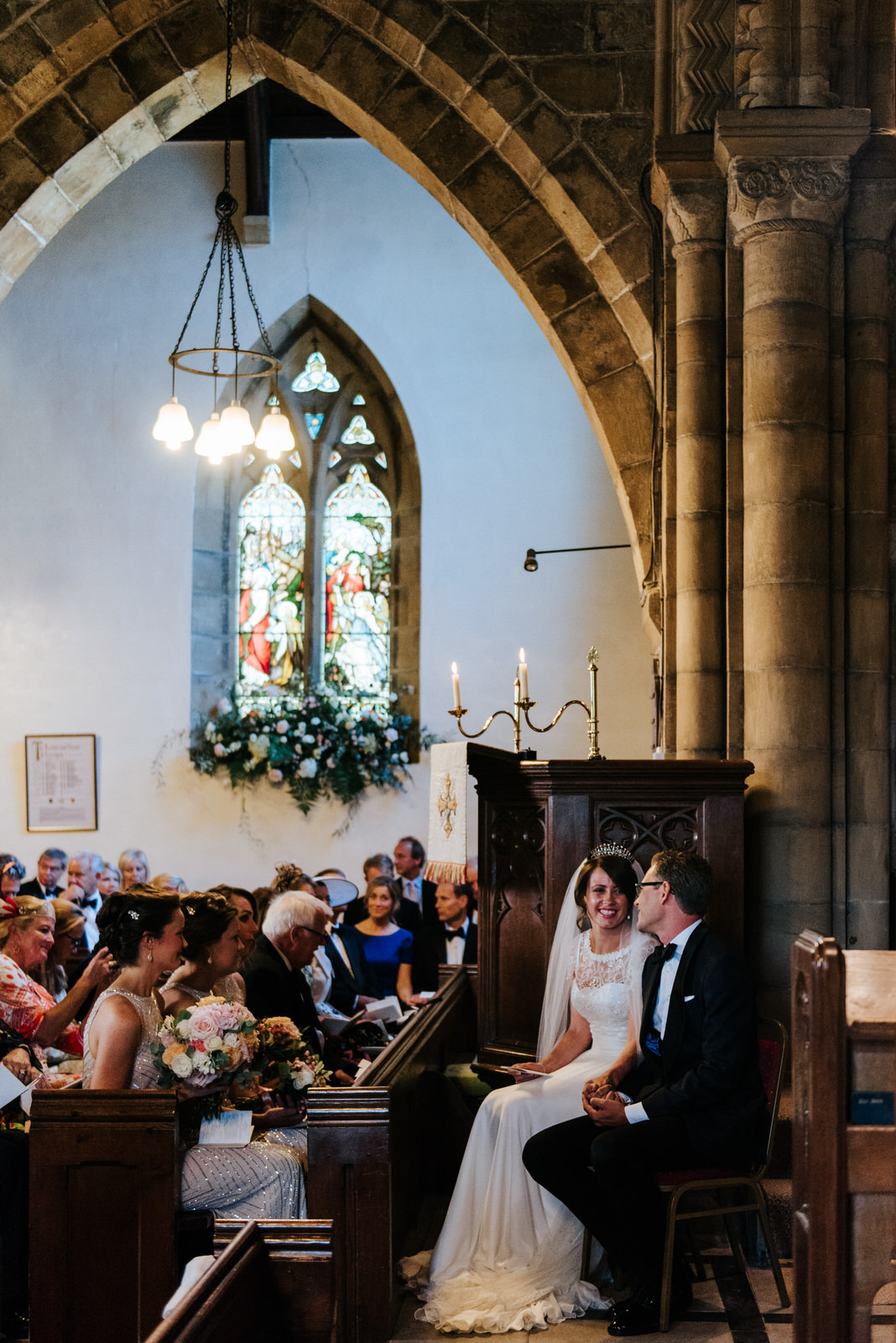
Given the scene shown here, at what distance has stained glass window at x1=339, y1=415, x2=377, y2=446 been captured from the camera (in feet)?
35.7

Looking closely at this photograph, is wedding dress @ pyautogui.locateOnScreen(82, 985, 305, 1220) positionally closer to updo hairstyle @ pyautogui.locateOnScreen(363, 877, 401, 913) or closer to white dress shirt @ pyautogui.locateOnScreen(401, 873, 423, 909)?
updo hairstyle @ pyautogui.locateOnScreen(363, 877, 401, 913)

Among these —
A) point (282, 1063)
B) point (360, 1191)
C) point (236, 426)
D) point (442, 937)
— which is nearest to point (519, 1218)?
point (360, 1191)

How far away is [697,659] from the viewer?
5.32 metres

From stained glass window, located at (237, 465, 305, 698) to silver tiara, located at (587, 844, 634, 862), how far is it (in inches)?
256

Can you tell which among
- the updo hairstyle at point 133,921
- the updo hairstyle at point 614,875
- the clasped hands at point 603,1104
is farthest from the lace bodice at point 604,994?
the updo hairstyle at point 133,921

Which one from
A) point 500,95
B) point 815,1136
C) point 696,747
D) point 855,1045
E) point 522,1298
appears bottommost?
point 522,1298

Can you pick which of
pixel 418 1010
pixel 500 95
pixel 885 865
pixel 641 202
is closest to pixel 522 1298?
pixel 418 1010

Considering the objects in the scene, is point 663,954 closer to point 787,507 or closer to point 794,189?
point 787,507

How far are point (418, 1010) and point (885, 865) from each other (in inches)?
72.5

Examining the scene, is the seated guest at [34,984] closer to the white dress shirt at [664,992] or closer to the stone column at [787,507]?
the white dress shirt at [664,992]

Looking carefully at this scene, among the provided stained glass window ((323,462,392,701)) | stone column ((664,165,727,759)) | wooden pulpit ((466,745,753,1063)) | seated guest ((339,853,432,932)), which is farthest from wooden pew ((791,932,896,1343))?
stained glass window ((323,462,392,701))

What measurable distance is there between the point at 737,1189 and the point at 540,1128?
24.6 inches

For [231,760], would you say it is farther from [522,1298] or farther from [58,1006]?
[522,1298]

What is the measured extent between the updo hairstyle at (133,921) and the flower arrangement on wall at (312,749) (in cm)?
605
